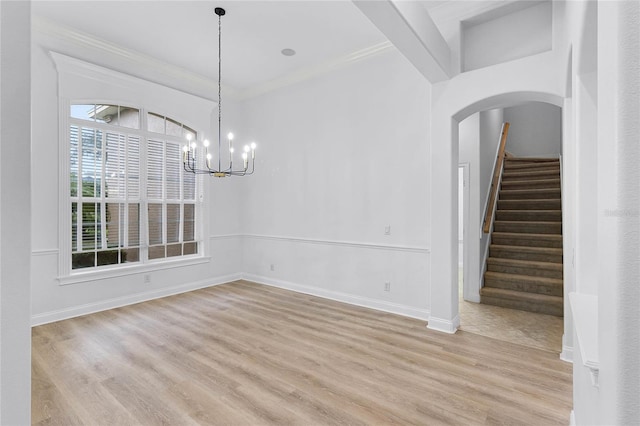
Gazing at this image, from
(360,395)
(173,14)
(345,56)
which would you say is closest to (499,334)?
(360,395)

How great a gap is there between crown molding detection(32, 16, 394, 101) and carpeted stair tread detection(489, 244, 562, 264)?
3564 mm

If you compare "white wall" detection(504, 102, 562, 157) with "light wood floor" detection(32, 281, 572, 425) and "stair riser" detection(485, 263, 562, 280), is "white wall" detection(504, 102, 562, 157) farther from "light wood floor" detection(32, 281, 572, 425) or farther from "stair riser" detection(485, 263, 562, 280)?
"light wood floor" detection(32, 281, 572, 425)

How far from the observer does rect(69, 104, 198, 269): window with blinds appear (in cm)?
413

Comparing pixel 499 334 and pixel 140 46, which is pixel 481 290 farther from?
→ pixel 140 46

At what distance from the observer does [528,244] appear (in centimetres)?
511

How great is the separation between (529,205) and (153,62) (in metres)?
6.74

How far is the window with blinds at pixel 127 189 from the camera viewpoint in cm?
413

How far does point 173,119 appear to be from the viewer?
16.7 ft

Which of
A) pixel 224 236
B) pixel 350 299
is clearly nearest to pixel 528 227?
pixel 350 299

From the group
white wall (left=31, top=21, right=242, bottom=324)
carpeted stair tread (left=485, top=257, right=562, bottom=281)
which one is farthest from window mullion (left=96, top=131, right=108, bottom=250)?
carpeted stair tread (left=485, top=257, right=562, bottom=281)

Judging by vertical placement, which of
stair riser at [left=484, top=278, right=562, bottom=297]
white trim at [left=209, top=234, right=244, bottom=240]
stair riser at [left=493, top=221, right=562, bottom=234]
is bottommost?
stair riser at [left=484, top=278, right=562, bottom=297]

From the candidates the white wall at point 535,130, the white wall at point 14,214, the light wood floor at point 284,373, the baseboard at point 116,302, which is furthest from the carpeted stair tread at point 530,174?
the white wall at point 14,214

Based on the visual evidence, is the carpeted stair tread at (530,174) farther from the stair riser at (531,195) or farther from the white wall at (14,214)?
the white wall at (14,214)

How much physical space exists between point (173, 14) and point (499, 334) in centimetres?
511
